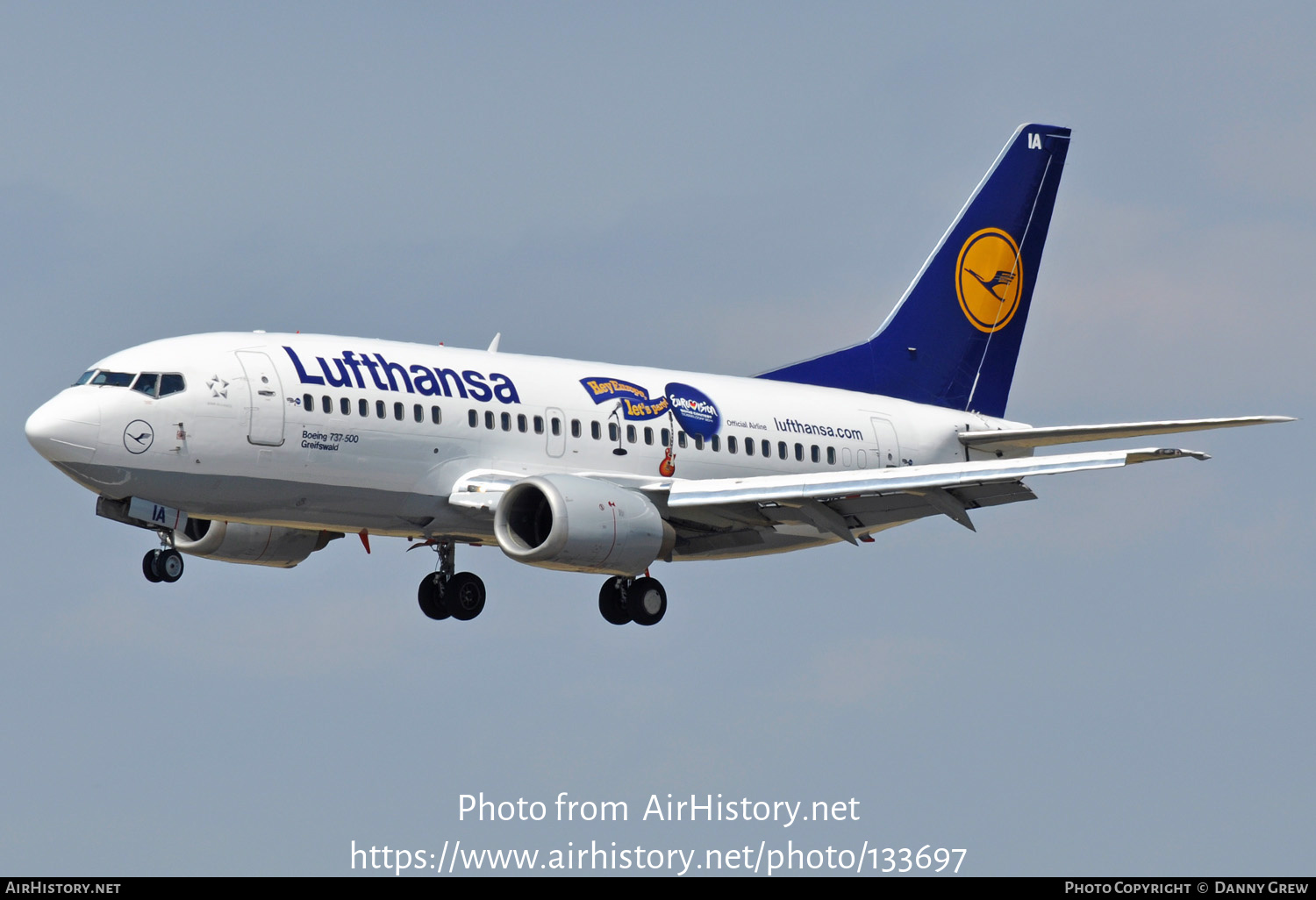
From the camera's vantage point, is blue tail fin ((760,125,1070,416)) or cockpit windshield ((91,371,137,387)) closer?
cockpit windshield ((91,371,137,387))

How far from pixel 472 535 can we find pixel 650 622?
3.89 meters

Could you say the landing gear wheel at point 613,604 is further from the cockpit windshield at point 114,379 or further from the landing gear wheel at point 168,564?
the cockpit windshield at point 114,379

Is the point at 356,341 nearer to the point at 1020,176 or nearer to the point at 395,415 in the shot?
the point at 395,415

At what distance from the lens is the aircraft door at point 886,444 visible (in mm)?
43562

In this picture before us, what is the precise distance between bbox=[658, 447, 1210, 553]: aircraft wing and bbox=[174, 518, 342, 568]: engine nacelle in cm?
698

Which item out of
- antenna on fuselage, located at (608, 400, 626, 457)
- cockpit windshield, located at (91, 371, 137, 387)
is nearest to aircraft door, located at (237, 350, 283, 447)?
cockpit windshield, located at (91, 371, 137, 387)

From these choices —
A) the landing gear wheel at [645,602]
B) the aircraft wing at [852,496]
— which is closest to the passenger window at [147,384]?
the aircraft wing at [852,496]

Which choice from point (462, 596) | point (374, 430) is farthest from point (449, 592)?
point (374, 430)

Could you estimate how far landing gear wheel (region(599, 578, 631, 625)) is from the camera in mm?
39719

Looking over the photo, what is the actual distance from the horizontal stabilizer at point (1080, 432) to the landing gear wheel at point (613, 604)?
9.32m

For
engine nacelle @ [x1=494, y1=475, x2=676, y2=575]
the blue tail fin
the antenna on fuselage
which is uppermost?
the blue tail fin

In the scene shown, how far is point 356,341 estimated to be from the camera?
37.4 m

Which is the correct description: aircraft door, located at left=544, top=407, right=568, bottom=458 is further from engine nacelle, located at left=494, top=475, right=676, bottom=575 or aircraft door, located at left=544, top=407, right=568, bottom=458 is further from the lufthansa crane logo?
the lufthansa crane logo

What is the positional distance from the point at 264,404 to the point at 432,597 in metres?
7.57
